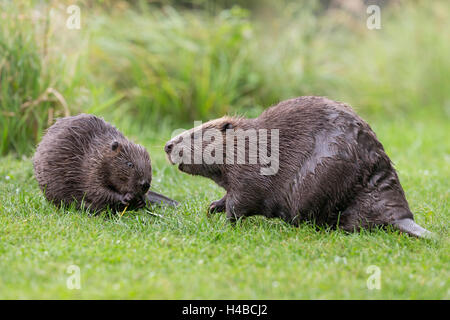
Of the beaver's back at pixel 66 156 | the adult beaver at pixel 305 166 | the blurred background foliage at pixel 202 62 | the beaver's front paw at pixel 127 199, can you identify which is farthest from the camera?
the blurred background foliage at pixel 202 62

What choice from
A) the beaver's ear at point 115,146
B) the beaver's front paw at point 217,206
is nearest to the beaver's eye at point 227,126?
the beaver's front paw at point 217,206

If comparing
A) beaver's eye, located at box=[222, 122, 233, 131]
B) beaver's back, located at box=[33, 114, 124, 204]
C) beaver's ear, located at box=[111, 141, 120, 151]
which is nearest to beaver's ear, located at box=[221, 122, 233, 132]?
beaver's eye, located at box=[222, 122, 233, 131]

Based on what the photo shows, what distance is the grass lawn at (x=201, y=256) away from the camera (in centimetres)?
322

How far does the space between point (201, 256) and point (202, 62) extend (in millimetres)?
5892

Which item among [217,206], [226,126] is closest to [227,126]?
[226,126]

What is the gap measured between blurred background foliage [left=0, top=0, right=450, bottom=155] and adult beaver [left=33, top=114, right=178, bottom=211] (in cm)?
162

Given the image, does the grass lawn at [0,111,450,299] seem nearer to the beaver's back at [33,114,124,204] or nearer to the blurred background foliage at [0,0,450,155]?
the beaver's back at [33,114,124,204]

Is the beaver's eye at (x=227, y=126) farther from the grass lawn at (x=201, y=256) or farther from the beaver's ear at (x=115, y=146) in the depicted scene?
the beaver's ear at (x=115, y=146)

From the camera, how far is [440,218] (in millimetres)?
4727

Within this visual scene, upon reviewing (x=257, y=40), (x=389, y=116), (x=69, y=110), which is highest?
(x=257, y=40)

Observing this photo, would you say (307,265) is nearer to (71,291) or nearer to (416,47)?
(71,291)

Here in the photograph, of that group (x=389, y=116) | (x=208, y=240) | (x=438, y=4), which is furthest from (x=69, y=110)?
(x=438, y=4)

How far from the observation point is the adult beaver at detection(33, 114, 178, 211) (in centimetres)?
488
